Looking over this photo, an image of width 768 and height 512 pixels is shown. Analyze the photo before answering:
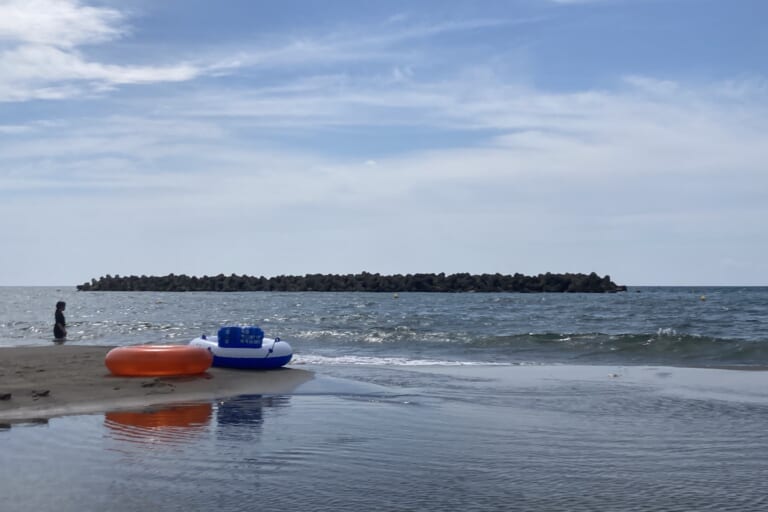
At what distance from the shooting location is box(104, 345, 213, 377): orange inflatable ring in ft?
44.7

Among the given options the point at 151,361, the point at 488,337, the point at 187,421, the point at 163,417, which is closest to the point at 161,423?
the point at 187,421

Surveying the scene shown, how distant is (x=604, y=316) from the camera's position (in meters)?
37.8

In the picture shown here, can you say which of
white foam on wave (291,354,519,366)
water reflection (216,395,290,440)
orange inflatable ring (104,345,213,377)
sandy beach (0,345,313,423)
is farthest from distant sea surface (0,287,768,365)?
water reflection (216,395,290,440)

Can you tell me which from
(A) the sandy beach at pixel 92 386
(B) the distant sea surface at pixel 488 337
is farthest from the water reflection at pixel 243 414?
(B) the distant sea surface at pixel 488 337

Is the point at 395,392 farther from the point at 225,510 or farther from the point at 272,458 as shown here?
the point at 225,510

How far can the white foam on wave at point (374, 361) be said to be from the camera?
19.7 m

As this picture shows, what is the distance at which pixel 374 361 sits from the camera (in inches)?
806

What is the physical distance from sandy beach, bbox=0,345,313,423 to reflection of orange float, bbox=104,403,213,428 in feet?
1.65

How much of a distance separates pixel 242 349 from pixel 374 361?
5542 millimetres

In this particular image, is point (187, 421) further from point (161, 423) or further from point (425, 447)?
point (425, 447)

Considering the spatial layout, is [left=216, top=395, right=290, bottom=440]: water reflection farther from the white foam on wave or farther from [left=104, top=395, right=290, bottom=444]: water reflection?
the white foam on wave

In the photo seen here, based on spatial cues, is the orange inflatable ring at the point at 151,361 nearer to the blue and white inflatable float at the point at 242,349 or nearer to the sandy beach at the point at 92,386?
the sandy beach at the point at 92,386

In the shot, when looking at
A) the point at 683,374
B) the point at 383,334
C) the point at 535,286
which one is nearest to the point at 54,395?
the point at 683,374

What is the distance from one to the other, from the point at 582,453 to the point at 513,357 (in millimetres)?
13904
